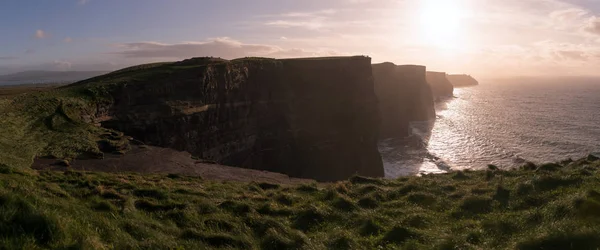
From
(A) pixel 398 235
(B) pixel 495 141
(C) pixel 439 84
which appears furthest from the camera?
(C) pixel 439 84

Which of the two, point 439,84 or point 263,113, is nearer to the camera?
point 263,113

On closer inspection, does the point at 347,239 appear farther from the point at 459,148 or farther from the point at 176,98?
the point at 459,148

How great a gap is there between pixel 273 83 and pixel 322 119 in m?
8.94

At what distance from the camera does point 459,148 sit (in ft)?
228

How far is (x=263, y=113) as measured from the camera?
170 ft

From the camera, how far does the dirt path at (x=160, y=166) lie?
72.1 ft

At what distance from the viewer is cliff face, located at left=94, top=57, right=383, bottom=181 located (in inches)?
1474

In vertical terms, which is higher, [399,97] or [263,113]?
[399,97]

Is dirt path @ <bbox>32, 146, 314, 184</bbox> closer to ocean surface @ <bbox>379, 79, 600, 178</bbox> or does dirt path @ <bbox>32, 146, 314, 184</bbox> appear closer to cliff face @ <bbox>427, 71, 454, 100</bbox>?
ocean surface @ <bbox>379, 79, 600, 178</bbox>

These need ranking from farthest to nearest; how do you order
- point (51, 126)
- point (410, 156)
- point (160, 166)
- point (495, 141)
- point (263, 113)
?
1. point (495, 141)
2. point (410, 156)
3. point (263, 113)
4. point (51, 126)
5. point (160, 166)

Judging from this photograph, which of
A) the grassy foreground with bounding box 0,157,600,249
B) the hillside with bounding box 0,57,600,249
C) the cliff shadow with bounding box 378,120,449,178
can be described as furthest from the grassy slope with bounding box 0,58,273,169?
the cliff shadow with bounding box 378,120,449,178

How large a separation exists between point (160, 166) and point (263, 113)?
28.1 metres

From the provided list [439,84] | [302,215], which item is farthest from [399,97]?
[439,84]

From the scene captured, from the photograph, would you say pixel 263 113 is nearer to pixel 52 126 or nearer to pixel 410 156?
pixel 52 126
